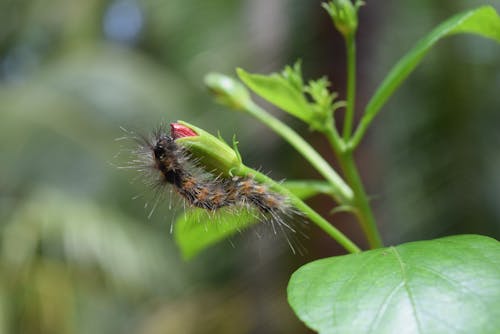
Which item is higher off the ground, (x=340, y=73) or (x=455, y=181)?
(x=340, y=73)

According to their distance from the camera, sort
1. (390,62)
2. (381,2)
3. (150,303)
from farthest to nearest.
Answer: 1. (150,303)
2. (390,62)
3. (381,2)

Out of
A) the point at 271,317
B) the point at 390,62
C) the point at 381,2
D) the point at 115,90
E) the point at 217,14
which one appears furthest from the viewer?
the point at 115,90

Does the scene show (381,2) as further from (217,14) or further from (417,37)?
(217,14)

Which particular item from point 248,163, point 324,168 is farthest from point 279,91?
point 248,163

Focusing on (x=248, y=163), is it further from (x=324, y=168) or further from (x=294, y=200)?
(x=294, y=200)

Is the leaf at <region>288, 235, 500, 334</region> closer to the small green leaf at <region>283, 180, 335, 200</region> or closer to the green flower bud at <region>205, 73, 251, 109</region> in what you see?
the small green leaf at <region>283, 180, 335, 200</region>

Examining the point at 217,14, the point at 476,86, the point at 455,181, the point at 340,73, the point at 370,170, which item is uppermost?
the point at 217,14

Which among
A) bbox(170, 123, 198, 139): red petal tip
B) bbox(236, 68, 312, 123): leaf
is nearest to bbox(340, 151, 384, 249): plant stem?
bbox(236, 68, 312, 123): leaf

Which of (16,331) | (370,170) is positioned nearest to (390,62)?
(370,170)
